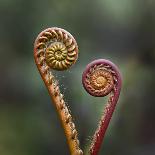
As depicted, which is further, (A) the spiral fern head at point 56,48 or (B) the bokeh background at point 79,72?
(B) the bokeh background at point 79,72

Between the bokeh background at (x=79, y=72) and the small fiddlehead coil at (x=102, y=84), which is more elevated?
the small fiddlehead coil at (x=102, y=84)

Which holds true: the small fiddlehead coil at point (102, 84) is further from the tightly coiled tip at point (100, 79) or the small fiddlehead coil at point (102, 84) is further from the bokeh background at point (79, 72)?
the bokeh background at point (79, 72)

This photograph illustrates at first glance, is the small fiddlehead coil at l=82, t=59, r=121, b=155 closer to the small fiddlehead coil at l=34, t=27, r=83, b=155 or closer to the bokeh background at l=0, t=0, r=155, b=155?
the small fiddlehead coil at l=34, t=27, r=83, b=155

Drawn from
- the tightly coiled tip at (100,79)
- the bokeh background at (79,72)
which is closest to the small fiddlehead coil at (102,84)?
the tightly coiled tip at (100,79)

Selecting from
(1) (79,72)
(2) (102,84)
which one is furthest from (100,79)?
(1) (79,72)

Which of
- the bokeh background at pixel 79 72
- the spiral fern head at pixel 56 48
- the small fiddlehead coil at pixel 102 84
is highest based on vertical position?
the spiral fern head at pixel 56 48
